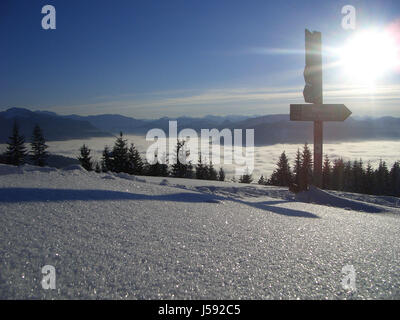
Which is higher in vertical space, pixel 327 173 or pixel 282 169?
pixel 282 169

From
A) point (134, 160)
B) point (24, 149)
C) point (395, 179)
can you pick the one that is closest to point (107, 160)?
point (134, 160)

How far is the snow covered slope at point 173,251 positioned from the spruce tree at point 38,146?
3839 cm

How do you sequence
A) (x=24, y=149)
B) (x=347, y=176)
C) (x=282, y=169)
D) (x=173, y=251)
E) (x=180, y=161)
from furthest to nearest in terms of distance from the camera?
(x=282, y=169)
(x=347, y=176)
(x=180, y=161)
(x=24, y=149)
(x=173, y=251)

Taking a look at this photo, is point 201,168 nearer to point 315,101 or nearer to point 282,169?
point 282,169

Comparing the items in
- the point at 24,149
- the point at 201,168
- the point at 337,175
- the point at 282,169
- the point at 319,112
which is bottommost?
the point at 337,175

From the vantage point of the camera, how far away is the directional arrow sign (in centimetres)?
905

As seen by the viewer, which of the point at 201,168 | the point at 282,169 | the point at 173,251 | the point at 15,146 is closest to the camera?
the point at 173,251

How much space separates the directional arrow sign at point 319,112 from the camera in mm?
9047

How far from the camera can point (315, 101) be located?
360 inches

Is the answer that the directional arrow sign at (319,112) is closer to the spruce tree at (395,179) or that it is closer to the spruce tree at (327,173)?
the spruce tree at (327,173)

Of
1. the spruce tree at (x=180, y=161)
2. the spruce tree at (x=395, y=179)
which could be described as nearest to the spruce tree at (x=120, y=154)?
the spruce tree at (x=180, y=161)

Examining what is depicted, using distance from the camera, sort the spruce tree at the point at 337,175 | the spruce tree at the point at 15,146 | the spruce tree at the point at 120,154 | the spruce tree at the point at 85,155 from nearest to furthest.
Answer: the spruce tree at the point at 15,146
the spruce tree at the point at 120,154
the spruce tree at the point at 85,155
the spruce tree at the point at 337,175

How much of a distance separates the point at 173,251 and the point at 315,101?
8267mm
